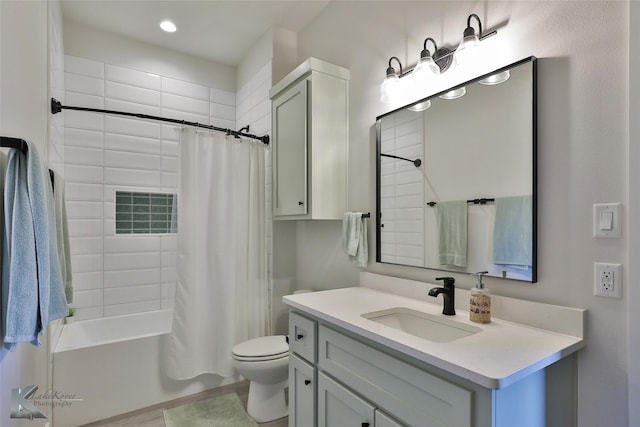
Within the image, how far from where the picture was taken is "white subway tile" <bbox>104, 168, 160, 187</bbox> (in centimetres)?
281

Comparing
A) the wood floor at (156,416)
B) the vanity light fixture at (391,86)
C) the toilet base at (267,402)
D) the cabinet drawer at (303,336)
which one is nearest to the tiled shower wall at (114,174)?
the wood floor at (156,416)

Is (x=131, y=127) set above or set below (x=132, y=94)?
below

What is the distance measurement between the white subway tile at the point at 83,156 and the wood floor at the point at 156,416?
1920 millimetres

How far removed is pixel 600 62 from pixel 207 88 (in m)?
3.08

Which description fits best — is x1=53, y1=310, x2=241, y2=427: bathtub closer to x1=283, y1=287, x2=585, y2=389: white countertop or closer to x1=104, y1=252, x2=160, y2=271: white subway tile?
x1=104, y1=252, x2=160, y2=271: white subway tile

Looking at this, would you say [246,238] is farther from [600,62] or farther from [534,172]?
[600,62]

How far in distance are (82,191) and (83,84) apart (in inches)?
34.8

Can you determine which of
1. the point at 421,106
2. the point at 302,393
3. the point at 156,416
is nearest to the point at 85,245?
the point at 156,416

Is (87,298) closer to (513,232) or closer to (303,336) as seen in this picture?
(303,336)

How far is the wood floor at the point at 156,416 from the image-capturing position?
6.74ft

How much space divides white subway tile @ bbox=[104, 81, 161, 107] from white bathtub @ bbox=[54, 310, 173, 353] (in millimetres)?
1879

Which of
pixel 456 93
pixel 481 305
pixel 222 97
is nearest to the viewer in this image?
pixel 481 305

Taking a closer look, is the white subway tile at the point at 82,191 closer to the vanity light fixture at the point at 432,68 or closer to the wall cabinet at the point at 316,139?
the wall cabinet at the point at 316,139

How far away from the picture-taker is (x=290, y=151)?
2223mm
